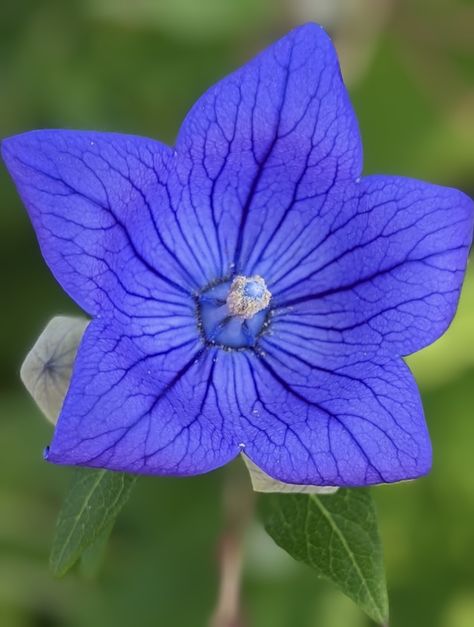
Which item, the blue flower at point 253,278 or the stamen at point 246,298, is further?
the stamen at point 246,298

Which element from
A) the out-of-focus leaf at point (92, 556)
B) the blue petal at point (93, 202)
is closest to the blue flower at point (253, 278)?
the blue petal at point (93, 202)

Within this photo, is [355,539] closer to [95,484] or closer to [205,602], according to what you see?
[95,484]

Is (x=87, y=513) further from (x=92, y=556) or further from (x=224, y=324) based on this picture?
(x=224, y=324)

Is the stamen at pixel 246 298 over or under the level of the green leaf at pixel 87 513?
over

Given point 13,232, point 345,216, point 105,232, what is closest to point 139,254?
point 105,232

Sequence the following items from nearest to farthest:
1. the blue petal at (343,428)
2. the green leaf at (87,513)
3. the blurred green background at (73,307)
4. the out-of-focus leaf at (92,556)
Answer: the blue petal at (343,428) < the green leaf at (87,513) < the out-of-focus leaf at (92,556) < the blurred green background at (73,307)

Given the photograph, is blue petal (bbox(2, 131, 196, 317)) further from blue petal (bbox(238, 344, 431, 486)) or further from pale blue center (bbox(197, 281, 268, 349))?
blue petal (bbox(238, 344, 431, 486))

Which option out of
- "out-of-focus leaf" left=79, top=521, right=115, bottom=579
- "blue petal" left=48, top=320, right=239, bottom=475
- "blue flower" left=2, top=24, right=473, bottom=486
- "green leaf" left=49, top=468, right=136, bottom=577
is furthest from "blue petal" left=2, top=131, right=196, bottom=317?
"out-of-focus leaf" left=79, top=521, right=115, bottom=579

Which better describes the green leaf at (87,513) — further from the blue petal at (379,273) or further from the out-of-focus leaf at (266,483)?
the blue petal at (379,273)
